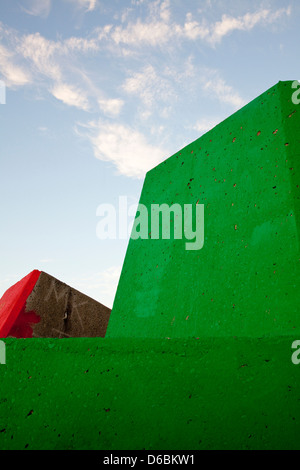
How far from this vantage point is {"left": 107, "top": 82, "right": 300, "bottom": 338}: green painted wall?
1483 millimetres

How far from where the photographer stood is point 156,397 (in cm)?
104

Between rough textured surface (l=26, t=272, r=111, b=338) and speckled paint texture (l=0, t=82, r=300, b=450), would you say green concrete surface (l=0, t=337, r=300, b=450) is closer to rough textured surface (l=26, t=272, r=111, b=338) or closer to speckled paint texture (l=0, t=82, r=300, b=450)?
speckled paint texture (l=0, t=82, r=300, b=450)

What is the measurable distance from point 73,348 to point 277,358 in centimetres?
72

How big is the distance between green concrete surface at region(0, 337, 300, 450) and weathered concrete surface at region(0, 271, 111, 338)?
2.24m

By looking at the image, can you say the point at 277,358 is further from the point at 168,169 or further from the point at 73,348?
the point at 168,169

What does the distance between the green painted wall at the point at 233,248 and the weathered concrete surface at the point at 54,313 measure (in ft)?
4.44

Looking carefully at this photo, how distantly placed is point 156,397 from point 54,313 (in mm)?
2747

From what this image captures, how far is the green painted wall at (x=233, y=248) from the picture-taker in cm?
148
